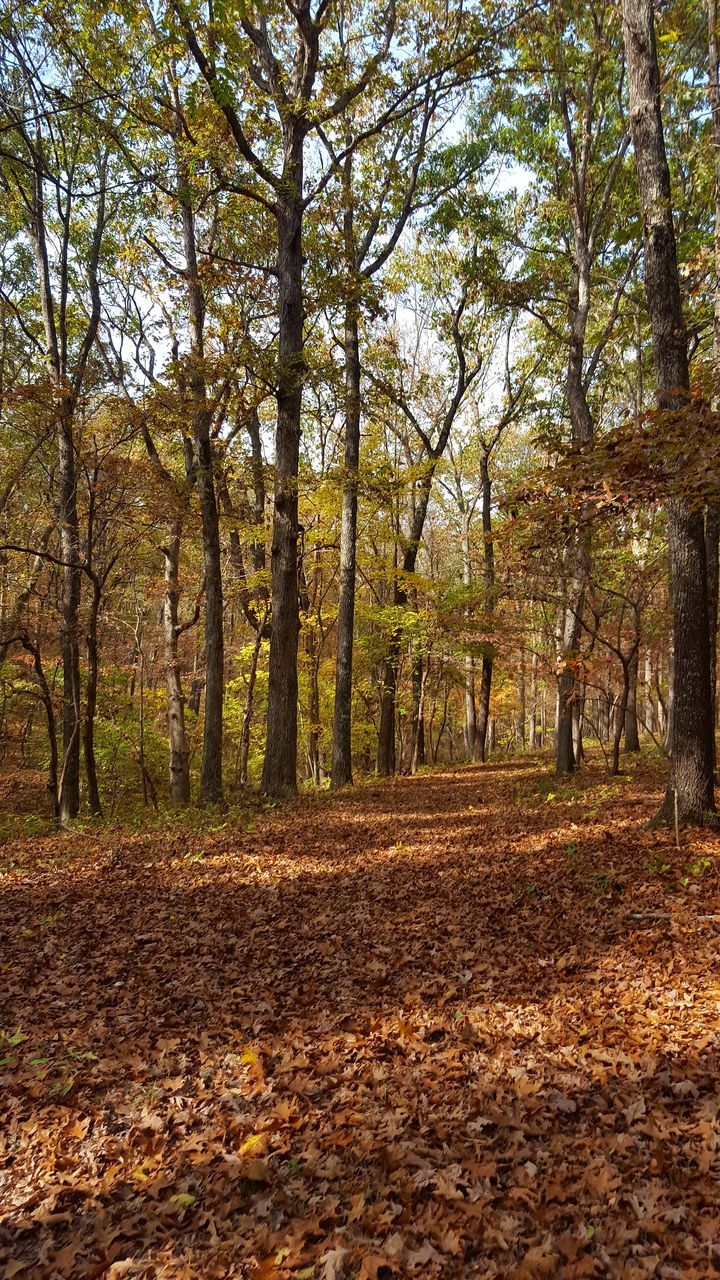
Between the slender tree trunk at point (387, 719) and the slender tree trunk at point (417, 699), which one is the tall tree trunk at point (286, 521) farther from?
the slender tree trunk at point (417, 699)

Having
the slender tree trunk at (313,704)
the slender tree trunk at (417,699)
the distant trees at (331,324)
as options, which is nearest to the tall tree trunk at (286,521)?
the distant trees at (331,324)

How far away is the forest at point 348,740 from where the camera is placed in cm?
312

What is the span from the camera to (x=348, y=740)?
15.0 meters

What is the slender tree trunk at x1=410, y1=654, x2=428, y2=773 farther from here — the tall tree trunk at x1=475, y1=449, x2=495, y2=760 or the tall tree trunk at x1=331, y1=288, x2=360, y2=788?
the tall tree trunk at x1=331, y1=288, x2=360, y2=788

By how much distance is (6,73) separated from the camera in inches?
426

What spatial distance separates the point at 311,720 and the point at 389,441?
11962mm

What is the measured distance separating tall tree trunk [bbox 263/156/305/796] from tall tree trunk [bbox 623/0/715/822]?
5979 millimetres

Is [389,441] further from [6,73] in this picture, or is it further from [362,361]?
[6,73]

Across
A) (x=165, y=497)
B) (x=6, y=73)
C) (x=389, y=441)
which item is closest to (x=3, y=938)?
(x=165, y=497)

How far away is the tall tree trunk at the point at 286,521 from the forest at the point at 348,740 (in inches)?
2.6

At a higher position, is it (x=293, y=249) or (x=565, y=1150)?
(x=293, y=249)

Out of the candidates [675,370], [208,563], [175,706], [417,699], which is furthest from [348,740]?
[675,370]

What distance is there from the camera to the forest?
3.12 metres

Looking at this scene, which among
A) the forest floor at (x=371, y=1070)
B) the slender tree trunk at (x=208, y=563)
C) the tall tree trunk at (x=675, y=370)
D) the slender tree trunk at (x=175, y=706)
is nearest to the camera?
the forest floor at (x=371, y=1070)
